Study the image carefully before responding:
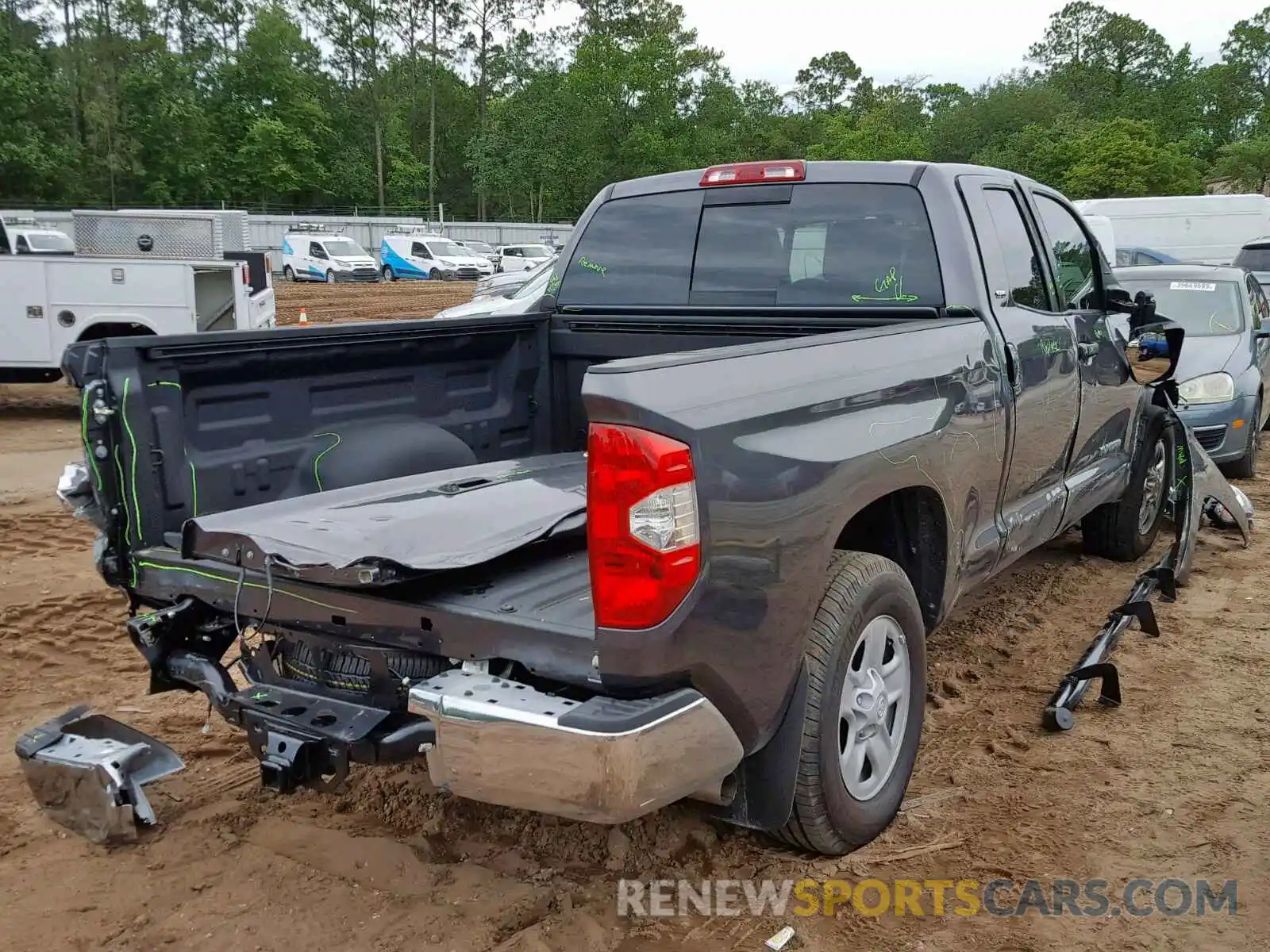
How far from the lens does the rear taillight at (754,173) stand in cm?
435

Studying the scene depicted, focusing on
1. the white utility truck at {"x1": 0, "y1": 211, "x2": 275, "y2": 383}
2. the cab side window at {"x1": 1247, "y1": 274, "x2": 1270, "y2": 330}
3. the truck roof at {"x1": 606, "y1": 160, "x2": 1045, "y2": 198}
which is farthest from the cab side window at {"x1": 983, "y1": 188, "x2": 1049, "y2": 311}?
the white utility truck at {"x1": 0, "y1": 211, "x2": 275, "y2": 383}

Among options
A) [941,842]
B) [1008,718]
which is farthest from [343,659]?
[1008,718]

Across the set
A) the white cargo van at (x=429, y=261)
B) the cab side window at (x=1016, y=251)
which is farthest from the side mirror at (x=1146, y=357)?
the white cargo van at (x=429, y=261)

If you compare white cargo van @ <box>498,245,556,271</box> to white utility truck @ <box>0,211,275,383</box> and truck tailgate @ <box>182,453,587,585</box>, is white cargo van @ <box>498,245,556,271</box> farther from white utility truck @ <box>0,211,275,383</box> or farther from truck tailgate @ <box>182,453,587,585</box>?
truck tailgate @ <box>182,453,587,585</box>

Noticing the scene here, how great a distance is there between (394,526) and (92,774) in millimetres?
1035

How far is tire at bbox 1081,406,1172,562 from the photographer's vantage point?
6117 millimetres

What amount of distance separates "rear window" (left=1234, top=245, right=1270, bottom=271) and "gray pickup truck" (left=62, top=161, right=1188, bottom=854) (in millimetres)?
12355

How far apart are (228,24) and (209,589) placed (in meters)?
78.0

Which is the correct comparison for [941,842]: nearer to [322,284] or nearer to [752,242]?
[752,242]

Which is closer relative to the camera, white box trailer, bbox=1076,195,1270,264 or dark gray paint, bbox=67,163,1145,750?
dark gray paint, bbox=67,163,1145,750

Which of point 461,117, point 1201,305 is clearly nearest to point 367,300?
point 1201,305

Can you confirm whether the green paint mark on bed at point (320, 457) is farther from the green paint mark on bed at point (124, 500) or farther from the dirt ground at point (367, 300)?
the dirt ground at point (367, 300)
